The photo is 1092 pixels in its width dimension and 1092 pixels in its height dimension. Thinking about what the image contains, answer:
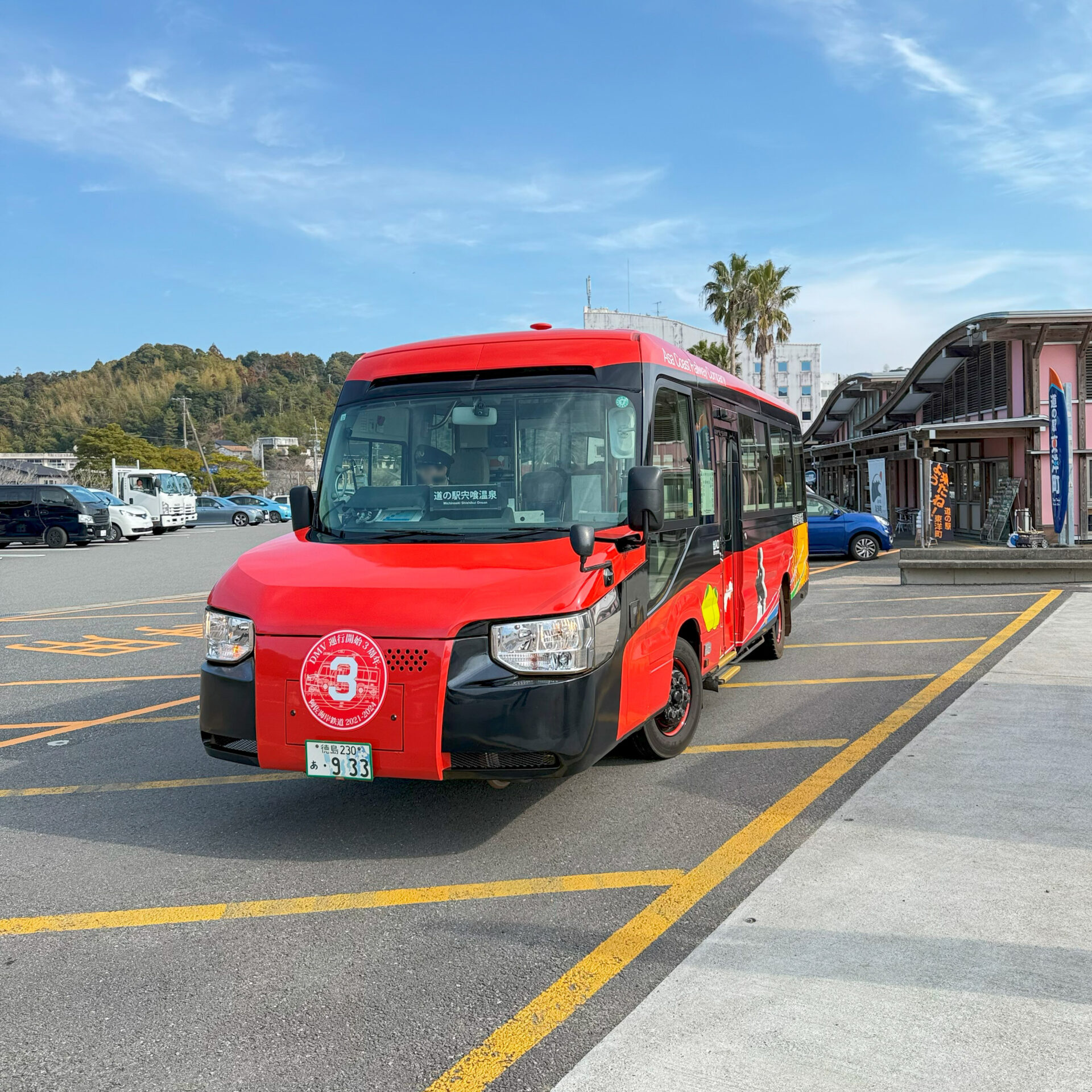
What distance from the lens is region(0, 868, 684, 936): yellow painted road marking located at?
13.1ft

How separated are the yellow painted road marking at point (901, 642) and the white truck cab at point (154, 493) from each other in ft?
110

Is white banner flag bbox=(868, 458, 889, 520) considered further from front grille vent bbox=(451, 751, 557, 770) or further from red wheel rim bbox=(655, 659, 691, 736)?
front grille vent bbox=(451, 751, 557, 770)

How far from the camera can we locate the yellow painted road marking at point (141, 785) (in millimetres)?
5770

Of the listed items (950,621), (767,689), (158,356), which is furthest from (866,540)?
(158,356)

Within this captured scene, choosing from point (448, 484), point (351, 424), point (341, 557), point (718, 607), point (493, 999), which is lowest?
point (493, 999)

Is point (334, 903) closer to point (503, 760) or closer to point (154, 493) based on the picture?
point (503, 760)

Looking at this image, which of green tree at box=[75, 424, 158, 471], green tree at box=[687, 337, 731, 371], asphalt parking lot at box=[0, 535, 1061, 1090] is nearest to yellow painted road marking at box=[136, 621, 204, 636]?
asphalt parking lot at box=[0, 535, 1061, 1090]

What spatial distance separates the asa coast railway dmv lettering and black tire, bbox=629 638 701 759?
0.05 ft

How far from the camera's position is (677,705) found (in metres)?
6.19

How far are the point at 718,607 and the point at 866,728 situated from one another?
1.25m

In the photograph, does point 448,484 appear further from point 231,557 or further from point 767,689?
point 231,557

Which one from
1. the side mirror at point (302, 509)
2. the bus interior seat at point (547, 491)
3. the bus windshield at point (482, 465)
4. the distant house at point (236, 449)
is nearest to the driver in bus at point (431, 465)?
the bus windshield at point (482, 465)

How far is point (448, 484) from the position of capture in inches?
213

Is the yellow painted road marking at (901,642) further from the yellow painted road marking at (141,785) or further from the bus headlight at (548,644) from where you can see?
the bus headlight at (548,644)
